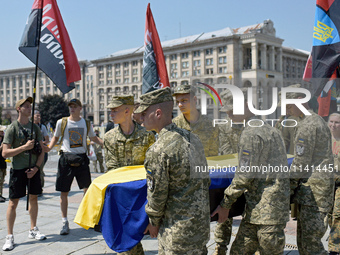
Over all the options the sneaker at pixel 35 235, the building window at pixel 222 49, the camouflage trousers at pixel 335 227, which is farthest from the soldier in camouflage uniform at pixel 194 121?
the building window at pixel 222 49

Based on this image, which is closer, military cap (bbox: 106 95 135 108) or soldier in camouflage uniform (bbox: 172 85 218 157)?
military cap (bbox: 106 95 135 108)

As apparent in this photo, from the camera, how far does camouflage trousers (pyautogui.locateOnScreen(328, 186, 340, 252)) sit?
4301 millimetres

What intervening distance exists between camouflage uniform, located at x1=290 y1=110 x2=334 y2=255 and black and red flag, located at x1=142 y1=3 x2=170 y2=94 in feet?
11.1

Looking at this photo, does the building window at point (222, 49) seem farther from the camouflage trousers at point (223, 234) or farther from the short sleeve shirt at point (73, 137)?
the camouflage trousers at point (223, 234)

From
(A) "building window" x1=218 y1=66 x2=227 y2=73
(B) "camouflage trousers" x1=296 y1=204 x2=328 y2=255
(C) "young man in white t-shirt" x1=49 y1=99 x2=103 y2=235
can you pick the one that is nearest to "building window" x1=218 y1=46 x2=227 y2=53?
(A) "building window" x1=218 y1=66 x2=227 y2=73

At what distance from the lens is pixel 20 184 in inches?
211

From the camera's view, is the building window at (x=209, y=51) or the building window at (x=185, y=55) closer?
the building window at (x=209, y=51)

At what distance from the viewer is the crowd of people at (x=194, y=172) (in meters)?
2.90

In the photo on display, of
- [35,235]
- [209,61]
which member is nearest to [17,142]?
[35,235]

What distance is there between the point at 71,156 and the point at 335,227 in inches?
158

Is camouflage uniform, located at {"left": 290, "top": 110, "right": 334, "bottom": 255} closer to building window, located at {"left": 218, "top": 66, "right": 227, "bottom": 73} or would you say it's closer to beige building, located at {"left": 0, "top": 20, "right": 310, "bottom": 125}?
beige building, located at {"left": 0, "top": 20, "right": 310, "bottom": 125}

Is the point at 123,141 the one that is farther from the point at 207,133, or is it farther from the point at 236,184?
the point at 236,184

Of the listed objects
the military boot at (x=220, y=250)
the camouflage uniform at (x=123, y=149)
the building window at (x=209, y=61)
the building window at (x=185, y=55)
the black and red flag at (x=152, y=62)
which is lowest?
the military boot at (x=220, y=250)

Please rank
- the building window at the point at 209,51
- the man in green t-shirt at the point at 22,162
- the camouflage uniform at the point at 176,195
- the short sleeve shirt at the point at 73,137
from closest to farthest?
the camouflage uniform at the point at 176,195
the man in green t-shirt at the point at 22,162
the short sleeve shirt at the point at 73,137
the building window at the point at 209,51
